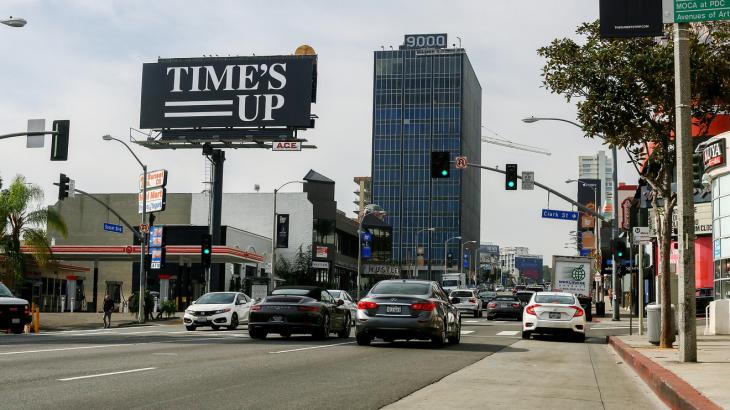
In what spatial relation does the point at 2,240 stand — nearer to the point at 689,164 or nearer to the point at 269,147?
the point at 269,147

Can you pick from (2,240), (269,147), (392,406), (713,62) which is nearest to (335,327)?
(713,62)

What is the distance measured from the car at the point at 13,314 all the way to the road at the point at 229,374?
10571mm

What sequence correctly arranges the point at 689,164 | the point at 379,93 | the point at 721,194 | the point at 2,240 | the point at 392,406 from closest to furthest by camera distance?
the point at 392,406 < the point at 689,164 < the point at 721,194 < the point at 2,240 < the point at 379,93

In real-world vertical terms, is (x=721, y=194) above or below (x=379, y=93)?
below

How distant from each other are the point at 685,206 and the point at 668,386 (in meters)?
4.84

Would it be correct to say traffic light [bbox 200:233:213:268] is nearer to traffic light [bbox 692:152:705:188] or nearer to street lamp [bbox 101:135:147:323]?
street lamp [bbox 101:135:147:323]

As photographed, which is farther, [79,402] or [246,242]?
[246,242]

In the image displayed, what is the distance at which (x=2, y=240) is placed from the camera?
4594 cm

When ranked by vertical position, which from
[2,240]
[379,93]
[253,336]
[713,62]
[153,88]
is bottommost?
[253,336]

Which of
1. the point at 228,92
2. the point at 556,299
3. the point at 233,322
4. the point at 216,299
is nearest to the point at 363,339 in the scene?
the point at 556,299

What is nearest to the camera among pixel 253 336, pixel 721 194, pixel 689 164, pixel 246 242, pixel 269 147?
pixel 689 164

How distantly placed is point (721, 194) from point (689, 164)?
18.0 meters

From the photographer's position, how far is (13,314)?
28938mm

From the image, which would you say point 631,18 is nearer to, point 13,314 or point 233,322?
point 233,322
